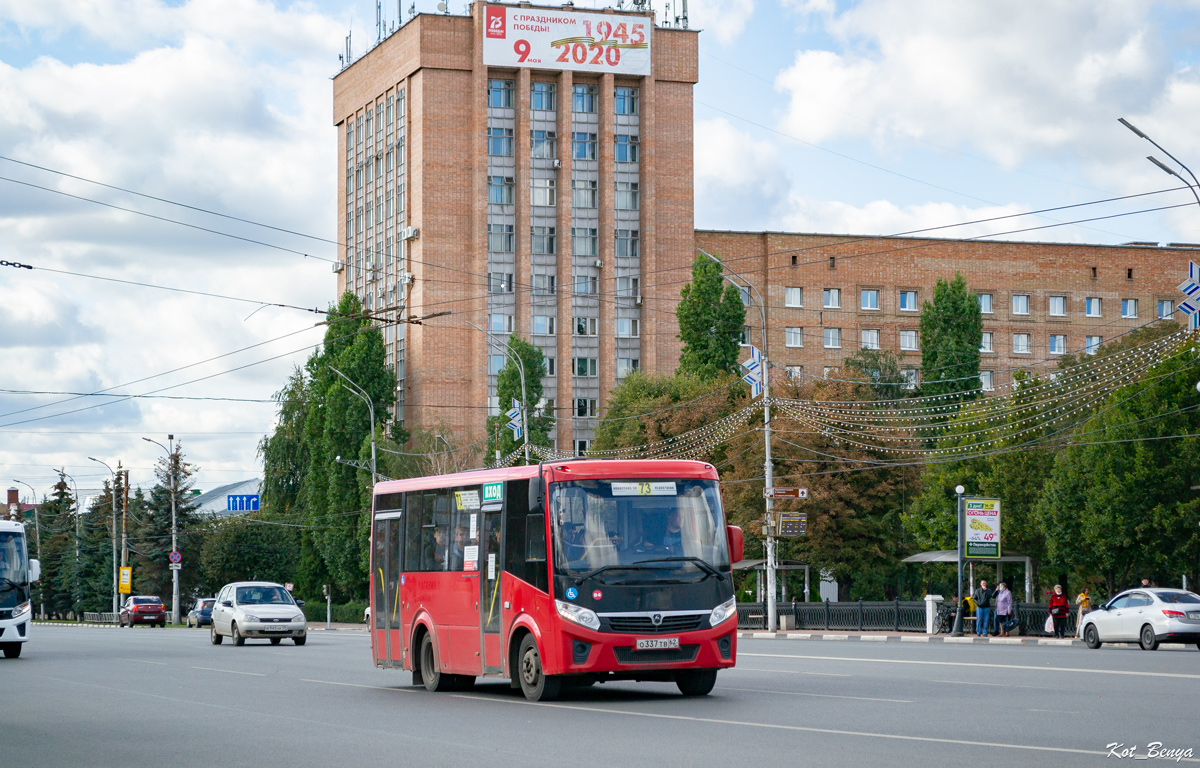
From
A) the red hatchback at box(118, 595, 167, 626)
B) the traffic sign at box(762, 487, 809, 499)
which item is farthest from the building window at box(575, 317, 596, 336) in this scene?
the traffic sign at box(762, 487, 809, 499)

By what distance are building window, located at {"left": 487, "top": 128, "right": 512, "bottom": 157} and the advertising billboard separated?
3758mm

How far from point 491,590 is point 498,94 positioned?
70462 millimetres

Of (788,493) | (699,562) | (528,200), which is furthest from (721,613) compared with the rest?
(528,200)

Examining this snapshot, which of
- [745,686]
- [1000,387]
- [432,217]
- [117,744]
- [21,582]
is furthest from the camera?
[1000,387]

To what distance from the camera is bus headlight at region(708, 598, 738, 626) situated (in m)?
17.2

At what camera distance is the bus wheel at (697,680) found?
17.7m

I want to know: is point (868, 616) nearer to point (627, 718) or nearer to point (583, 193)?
point (627, 718)

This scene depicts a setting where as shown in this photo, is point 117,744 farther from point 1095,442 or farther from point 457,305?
point 457,305

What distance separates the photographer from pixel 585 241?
86.6 metres

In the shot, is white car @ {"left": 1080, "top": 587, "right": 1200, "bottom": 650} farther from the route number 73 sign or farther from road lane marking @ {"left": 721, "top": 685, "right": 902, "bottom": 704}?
road lane marking @ {"left": 721, "top": 685, "right": 902, "bottom": 704}

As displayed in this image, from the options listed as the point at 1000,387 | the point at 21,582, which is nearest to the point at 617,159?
the point at 1000,387

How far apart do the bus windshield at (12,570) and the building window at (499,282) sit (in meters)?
54.5

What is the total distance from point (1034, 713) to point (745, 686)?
5.25 metres

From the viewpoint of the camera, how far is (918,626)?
146ft
